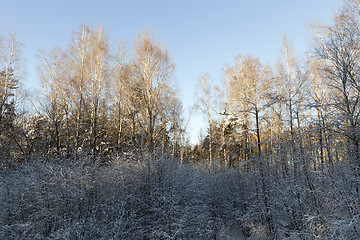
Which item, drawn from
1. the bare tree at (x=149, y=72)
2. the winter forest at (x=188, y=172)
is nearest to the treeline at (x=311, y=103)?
the winter forest at (x=188, y=172)

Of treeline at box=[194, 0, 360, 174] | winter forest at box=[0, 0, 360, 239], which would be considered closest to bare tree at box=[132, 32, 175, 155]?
winter forest at box=[0, 0, 360, 239]

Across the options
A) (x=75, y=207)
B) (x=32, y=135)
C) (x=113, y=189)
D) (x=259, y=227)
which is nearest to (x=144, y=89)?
(x=113, y=189)

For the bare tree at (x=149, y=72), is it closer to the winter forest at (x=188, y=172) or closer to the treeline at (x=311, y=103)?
the winter forest at (x=188, y=172)

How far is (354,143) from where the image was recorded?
6.73m

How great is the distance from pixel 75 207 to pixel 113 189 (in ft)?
4.62

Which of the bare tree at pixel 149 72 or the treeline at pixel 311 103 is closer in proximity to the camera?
the treeline at pixel 311 103

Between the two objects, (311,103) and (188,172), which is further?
(188,172)

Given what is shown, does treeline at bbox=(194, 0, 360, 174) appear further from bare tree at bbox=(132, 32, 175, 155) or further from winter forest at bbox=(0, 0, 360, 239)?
bare tree at bbox=(132, 32, 175, 155)

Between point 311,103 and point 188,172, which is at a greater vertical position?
point 311,103

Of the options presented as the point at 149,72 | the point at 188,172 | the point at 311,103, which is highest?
the point at 149,72

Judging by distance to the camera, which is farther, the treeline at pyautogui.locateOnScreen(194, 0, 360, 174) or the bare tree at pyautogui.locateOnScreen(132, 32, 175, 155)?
the bare tree at pyautogui.locateOnScreen(132, 32, 175, 155)

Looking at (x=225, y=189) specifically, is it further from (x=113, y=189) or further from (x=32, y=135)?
(x=32, y=135)

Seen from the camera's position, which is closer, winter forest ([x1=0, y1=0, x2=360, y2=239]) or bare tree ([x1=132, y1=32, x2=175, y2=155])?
winter forest ([x1=0, y1=0, x2=360, y2=239])

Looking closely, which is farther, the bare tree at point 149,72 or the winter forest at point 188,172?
the bare tree at point 149,72
